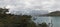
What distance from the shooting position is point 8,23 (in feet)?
42.9

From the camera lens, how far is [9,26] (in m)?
12.6

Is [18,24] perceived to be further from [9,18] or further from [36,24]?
[36,24]

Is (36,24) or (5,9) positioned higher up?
(5,9)

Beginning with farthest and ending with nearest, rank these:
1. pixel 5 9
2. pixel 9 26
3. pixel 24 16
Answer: pixel 5 9 < pixel 24 16 < pixel 9 26

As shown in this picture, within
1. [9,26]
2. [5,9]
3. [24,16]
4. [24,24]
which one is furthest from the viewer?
[5,9]

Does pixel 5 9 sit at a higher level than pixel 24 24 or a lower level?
higher

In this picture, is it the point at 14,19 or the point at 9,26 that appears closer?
the point at 9,26

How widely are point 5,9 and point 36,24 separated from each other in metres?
3.63

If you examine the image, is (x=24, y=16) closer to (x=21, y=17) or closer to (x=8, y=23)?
(x=21, y=17)

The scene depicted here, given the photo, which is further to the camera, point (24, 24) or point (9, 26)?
point (24, 24)

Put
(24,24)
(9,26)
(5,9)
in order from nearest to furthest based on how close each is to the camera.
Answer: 1. (9,26)
2. (24,24)
3. (5,9)

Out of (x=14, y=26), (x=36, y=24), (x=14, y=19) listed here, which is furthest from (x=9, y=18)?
(x=36, y=24)

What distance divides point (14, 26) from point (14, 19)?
1.22 m

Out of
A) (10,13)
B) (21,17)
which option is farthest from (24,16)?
(10,13)
